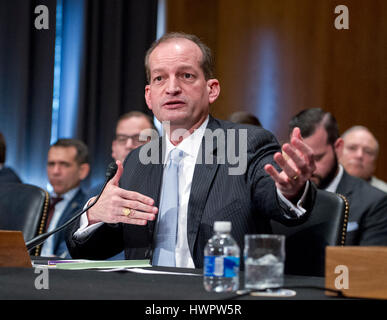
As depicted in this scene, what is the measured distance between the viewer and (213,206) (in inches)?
76.1

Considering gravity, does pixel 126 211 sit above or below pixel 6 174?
above

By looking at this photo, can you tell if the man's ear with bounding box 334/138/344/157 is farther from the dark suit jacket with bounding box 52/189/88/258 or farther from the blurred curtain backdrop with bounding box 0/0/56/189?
the blurred curtain backdrop with bounding box 0/0/56/189

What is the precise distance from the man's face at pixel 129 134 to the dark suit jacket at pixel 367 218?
5.14 ft

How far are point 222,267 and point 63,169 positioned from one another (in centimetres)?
336

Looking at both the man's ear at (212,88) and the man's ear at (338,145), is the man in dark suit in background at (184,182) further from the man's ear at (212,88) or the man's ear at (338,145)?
the man's ear at (338,145)

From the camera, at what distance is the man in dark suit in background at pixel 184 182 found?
1850mm

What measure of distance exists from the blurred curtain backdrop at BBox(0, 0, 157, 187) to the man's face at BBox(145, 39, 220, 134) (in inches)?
117

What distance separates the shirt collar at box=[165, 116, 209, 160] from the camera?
208cm

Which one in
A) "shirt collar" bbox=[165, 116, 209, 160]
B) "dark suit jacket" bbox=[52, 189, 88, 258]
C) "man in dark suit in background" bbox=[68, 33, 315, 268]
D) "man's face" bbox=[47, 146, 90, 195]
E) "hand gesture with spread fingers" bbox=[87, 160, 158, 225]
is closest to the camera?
"hand gesture with spread fingers" bbox=[87, 160, 158, 225]

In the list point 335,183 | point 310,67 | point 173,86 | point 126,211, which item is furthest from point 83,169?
point 126,211

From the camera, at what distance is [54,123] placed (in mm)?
5066

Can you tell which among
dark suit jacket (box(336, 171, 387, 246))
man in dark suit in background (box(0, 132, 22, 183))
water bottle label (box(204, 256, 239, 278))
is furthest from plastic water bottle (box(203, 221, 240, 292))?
man in dark suit in background (box(0, 132, 22, 183))

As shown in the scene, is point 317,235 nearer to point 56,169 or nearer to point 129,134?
point 129,134
